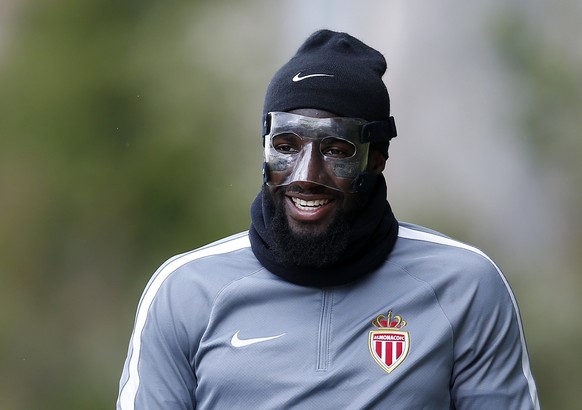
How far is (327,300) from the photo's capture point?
3.24m

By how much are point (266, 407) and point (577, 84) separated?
113 inches

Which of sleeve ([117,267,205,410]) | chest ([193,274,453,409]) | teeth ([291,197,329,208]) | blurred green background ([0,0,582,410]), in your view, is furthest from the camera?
blurred green background ([0,0,582,410])

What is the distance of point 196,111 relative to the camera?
19.5 ft

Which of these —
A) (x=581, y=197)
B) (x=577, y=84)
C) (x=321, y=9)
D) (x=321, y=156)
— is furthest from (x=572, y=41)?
(x=321, y=156)

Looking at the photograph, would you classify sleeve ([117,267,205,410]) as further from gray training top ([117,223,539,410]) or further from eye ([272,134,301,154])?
eye ([272,134,301,154])

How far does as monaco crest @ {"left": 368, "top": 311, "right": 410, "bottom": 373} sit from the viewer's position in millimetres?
3121

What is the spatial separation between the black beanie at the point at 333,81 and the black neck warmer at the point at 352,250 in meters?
0.28

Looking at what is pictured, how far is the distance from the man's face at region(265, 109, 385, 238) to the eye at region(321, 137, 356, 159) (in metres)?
0.06

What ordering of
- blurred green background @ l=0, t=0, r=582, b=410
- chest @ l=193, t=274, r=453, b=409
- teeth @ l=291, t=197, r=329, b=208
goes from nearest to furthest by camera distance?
chest @ l=193, t=274, r=453, b=409, teeth @ l=291, t=197, r=329, b=208, blurred green background @ l=0, t=0, r=582, b=410

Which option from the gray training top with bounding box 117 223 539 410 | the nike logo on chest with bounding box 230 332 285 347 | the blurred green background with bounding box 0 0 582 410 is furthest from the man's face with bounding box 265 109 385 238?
the blurred green background with bounding box 0 0 582 410

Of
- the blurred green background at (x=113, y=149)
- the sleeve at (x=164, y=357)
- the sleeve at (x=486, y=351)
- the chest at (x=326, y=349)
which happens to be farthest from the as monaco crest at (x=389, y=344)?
the blurred green background at (x=113, y=149)

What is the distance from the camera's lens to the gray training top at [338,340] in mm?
3109

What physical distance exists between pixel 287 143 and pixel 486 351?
0.79 metres

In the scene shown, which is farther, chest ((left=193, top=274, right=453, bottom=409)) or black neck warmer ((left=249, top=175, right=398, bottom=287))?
black neck warmer ((left=249, top=175, right=398, bottom=287))
